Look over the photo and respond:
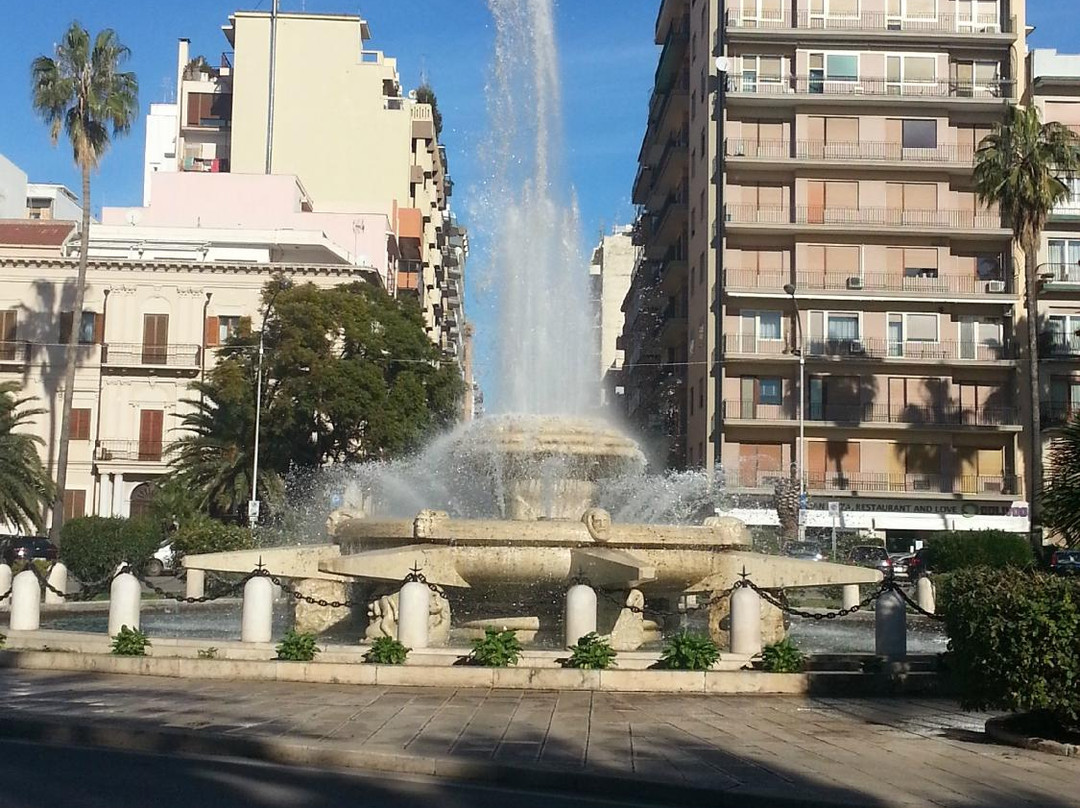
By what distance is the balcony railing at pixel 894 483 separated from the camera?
176ft

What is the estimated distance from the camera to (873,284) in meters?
55.0

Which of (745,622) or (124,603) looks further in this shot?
(124,603)

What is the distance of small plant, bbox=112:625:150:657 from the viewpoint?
14.8 metres

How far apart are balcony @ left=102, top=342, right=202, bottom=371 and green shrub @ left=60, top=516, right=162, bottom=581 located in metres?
25.7

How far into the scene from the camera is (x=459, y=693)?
43.5ft

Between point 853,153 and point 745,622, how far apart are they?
43529 millimetres

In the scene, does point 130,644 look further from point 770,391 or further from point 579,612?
point 770,391

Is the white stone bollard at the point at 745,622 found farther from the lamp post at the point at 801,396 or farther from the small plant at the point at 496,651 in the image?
the lamp post at the point at 801,396

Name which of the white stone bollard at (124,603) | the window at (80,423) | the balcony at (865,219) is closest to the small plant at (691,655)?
the white stone bollard at (124,603)

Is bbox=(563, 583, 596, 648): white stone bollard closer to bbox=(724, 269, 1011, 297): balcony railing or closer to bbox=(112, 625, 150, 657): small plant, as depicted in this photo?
bbox=(112, 625, 150, 657): small plant

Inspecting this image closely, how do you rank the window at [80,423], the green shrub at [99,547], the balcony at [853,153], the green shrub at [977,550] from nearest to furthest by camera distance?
1. the green shrub at [99,547]
2. the green shrub at [977,550]
3. the balcony at [853,153]
4. the window at [80,423]

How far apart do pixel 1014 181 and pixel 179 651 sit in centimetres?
Answer: 3641

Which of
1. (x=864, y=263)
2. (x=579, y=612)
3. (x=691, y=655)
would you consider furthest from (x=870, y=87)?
(x=691, y=655)

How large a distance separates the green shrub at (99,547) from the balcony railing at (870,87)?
106 ft
